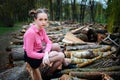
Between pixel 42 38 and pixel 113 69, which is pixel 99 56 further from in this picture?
pixel 42 38

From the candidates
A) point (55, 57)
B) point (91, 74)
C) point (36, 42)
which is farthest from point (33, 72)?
point (91, 74)

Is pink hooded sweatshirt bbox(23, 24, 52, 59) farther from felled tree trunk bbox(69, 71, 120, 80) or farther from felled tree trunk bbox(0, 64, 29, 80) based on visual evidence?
felled tree trunk bbox(69, 71, 120, 80)

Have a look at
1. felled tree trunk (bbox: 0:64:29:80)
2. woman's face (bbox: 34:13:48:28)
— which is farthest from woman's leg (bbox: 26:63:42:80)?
woman's face (bbox: 34:13:48:28)

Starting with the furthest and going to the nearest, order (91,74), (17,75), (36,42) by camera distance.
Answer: (91,74), (17,75), (36,42)

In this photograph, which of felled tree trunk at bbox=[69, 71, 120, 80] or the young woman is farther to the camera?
felled tree trunk at bbox=[69, 71, 120, 80]

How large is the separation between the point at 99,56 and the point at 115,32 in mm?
3709

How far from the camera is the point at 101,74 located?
242 inches

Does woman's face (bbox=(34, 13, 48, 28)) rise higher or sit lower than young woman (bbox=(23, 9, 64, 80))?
higher

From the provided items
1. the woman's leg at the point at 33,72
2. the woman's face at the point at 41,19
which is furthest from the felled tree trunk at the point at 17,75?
the woman's face at the point at 41,19

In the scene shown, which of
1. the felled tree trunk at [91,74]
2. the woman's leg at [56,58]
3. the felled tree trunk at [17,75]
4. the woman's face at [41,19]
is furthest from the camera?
the felled tree trunk at [91,74]

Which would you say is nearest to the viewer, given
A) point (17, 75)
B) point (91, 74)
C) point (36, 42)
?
point (36, 42)

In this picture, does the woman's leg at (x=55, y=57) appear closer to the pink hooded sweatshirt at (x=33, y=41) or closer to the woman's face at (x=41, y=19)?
the pink hooded sweatshirt at (x=33, y=41)

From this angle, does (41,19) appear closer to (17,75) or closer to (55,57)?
(55,57)

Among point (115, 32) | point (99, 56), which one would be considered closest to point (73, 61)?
point (99, 56)
